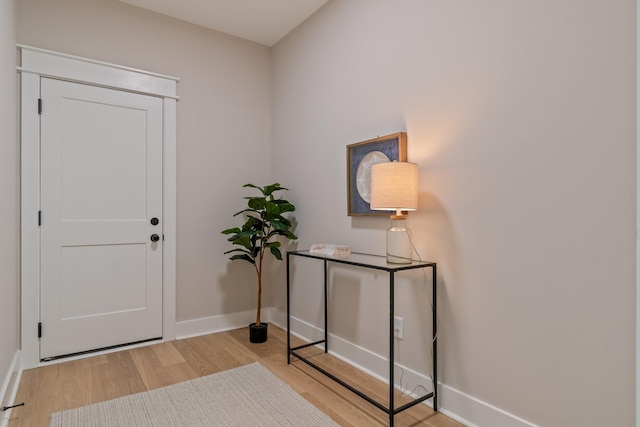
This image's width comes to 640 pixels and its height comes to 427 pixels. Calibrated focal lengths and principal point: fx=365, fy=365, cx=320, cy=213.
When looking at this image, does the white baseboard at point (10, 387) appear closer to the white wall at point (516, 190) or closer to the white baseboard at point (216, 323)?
the white baseboard at point (216, 323)

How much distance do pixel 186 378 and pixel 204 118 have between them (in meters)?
2.07

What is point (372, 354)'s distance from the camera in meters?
2.37

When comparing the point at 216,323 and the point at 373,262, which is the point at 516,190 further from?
the point at 216,323

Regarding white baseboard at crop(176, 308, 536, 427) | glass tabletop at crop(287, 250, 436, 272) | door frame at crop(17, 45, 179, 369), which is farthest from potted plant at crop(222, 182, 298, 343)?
door frame at crop(17, 45, 179, 369)

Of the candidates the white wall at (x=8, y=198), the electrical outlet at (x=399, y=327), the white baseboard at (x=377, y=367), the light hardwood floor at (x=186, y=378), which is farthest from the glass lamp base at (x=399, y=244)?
the white wall at (x=8, y=198)

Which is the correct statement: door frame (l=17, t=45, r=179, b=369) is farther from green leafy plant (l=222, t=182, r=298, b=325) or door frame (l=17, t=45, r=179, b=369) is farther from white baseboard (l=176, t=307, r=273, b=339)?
green leafy plant (l=222, t=182, r=298, b=325)

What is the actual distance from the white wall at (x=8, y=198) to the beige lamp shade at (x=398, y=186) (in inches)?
76.8

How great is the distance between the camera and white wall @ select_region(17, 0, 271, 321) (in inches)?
110

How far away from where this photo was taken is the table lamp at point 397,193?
1.88 metres

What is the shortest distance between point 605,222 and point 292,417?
65.4 inches

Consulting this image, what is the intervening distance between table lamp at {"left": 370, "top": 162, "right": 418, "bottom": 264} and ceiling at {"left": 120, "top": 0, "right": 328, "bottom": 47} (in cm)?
168

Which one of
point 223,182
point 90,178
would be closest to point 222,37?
point 223,182

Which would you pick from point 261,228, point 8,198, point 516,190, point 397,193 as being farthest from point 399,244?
point 8,198

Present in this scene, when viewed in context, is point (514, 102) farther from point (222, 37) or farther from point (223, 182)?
point (222, 37)
